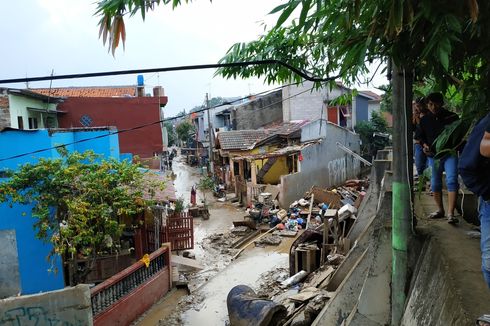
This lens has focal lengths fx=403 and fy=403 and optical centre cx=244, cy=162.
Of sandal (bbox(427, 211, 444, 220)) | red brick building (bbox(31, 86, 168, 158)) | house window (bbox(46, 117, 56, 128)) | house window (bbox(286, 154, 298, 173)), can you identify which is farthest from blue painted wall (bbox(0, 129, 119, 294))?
house window (bbox(286, 154, 298, 173))

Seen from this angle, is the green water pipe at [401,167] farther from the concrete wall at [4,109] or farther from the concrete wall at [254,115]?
the concrete wall at [254,115]

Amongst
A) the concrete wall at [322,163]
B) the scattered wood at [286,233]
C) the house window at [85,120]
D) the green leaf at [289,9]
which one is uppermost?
the house window at [85,120]

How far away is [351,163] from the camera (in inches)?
1101

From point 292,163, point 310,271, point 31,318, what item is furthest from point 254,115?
point 31,318

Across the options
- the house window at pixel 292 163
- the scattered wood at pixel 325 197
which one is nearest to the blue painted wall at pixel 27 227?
the scattered wood at pixel 325 197

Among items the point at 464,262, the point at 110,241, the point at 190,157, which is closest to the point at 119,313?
the point at 110,241

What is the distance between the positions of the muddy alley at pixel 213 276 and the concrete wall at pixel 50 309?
3035 mm

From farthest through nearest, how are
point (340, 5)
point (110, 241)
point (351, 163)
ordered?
1. point (351, 163)
2. point (110, 241)
3. point (340, 5)

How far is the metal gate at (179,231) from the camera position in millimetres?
13558

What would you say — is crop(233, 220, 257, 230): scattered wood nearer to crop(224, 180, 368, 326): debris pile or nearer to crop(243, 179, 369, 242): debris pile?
crop(243, 179, 369, 242): debris pile

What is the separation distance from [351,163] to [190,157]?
86.9 ft

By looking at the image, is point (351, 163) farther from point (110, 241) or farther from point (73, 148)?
point (110, 241)

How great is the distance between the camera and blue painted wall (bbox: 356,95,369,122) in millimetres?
31231

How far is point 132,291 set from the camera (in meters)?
9.64
